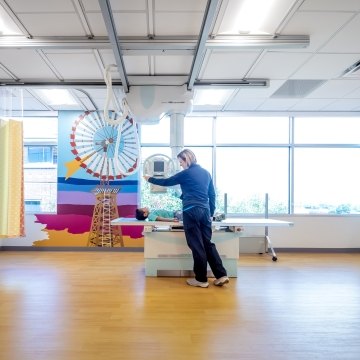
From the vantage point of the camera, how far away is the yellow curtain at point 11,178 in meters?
3.93

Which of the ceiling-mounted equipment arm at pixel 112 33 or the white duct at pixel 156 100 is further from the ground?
the ceiling-mounted equipment arm at pixel 112 33

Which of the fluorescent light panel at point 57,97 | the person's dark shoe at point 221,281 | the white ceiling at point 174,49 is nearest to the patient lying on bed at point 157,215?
the person's dark shoe at point 221,281

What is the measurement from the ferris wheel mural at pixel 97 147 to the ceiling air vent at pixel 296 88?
241 centimetres

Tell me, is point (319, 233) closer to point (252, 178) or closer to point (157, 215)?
point (252, 178)

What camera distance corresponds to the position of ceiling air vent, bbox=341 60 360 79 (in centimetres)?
344

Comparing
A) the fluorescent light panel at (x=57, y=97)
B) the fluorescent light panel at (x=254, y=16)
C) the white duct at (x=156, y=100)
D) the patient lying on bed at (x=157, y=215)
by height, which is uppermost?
the fluorescent light panel at (x=254, y=16)

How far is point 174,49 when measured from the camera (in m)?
2.91

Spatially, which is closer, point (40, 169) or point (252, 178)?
point (40, 169)

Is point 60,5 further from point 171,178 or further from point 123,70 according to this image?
point 171,178

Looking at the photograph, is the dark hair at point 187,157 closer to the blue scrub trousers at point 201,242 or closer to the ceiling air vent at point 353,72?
the blue scrub trousers at point 201,242

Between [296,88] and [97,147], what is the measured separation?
10.5 feet

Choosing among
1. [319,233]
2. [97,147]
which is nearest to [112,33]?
[97,147]

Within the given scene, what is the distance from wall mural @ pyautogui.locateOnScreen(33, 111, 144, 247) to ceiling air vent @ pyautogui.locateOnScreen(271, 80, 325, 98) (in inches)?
97.3

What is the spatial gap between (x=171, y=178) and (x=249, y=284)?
1.40 m
